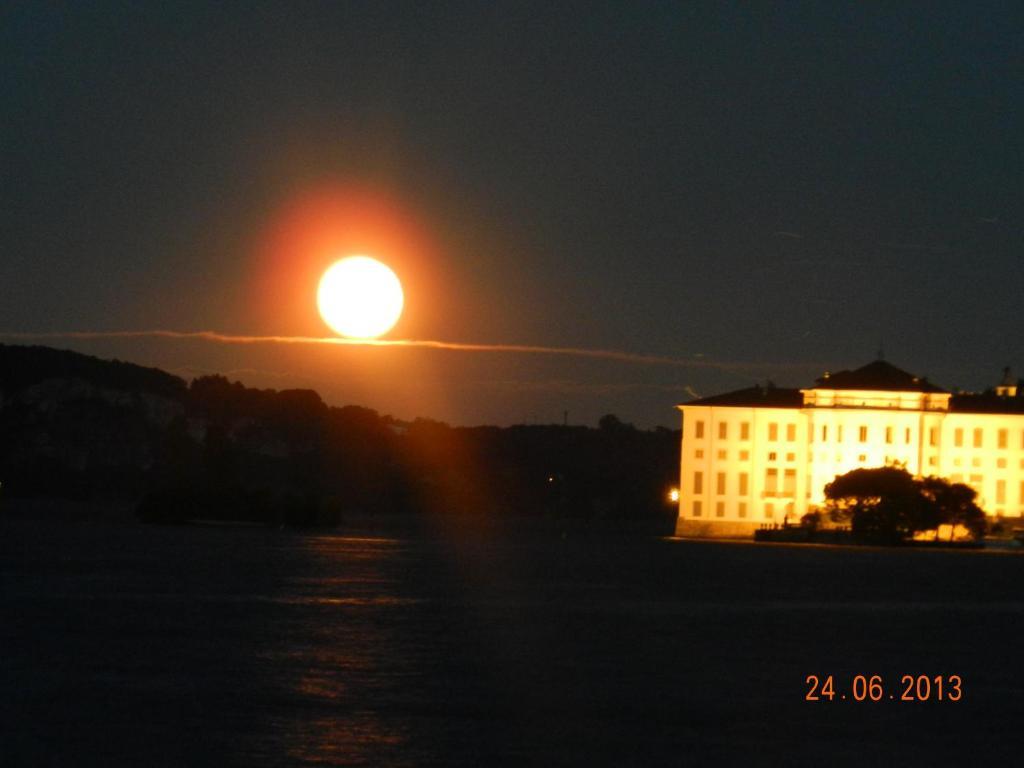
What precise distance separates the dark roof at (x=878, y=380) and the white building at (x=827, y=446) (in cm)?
9

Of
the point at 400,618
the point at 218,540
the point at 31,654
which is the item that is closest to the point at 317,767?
the point at 31,654

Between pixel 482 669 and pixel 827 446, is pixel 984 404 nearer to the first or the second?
pixel 827 446

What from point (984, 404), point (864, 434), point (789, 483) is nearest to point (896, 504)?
point (864, 434)

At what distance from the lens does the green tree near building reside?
354ft

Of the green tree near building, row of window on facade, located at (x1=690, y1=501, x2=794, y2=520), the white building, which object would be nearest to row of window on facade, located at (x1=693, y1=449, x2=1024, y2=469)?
the white building

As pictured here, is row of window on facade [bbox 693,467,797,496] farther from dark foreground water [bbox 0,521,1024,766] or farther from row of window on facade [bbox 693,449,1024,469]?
dark foreground water [bbox 0,521,1024,766]

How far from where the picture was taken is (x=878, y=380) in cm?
12825

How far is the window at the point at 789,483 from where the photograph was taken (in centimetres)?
12612

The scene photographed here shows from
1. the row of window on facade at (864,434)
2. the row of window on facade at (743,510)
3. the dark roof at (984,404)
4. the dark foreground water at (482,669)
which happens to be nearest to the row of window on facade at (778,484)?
the row of window on facade at (743,510)

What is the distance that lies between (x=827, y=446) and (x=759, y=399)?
6.23m

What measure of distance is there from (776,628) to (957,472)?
314 ft

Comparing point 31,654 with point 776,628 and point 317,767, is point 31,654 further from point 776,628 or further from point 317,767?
point 776,628

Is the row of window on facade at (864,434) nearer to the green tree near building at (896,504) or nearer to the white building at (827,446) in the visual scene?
the white building at (827,446)

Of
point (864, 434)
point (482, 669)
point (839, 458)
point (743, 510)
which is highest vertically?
point (864, 434)
